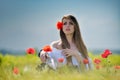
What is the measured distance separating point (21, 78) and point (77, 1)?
657mm

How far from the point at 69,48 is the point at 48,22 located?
23 centimetres

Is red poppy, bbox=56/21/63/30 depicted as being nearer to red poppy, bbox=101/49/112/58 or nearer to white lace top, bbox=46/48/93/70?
white lace top, bbox=46/48/93/70

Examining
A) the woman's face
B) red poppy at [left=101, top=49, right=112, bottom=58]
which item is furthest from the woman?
red poppy at [left=101, top=49, right=112, bottom=58]

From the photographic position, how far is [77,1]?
9.09 feet

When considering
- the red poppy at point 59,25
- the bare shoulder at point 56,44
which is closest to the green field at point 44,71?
the bare shoulder at point 56,44

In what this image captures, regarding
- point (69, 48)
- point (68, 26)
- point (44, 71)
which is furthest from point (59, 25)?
point (44, 71)

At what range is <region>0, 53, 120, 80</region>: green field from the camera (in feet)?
8.52

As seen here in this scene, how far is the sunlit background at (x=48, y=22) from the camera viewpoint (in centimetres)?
270

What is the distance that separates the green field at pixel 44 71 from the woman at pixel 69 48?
0.04 meters

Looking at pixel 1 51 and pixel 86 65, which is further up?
pixel 1 51

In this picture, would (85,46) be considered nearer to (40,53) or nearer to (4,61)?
(40,53)

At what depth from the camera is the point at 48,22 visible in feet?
8.97

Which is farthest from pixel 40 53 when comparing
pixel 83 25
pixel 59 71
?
pixel 83 25

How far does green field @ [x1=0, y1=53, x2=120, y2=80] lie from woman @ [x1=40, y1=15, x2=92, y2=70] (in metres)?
0.04
